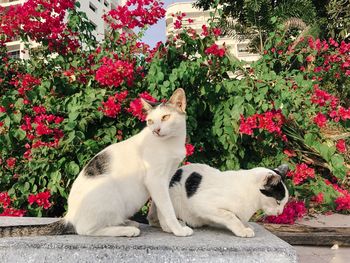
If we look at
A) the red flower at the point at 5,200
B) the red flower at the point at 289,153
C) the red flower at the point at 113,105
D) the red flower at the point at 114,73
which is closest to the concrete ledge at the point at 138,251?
the red flower at the point at 113,105

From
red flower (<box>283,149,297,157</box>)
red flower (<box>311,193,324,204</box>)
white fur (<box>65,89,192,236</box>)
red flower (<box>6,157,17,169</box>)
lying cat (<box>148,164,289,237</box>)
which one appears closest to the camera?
white fur (<box>65,89,192,236</box>)

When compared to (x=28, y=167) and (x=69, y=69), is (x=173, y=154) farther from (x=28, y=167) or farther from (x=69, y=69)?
(x=69, y=69)

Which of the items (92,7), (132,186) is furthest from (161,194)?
(92,7)

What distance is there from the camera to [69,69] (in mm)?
4516

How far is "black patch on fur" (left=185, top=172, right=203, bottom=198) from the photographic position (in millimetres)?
2562

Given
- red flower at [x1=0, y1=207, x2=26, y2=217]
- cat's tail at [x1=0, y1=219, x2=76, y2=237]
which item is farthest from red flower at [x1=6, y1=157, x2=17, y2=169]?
cat's tail at [x1=0, y1=219, x2=76, y2=237]

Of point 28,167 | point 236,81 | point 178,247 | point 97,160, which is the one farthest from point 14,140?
point 178,247

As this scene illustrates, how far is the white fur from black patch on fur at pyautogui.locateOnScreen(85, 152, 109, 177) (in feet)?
0.12

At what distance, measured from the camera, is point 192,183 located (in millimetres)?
2613

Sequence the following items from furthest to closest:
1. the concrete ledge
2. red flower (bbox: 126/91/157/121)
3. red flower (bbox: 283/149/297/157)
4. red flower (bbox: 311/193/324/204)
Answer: red flower (bbox: 311/193/324/204) < red flower (bbox: 283/149/297/157) < red flower (bbox: 126/91/157/121) < the concrete ledge

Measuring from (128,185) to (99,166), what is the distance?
250mm

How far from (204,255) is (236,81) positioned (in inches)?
Result: 111

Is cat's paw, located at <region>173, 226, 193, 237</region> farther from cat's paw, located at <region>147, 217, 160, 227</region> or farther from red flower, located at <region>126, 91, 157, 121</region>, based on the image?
red flower, located at <region>126, 91, 157, 121</region>

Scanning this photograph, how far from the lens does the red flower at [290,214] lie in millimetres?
4199
